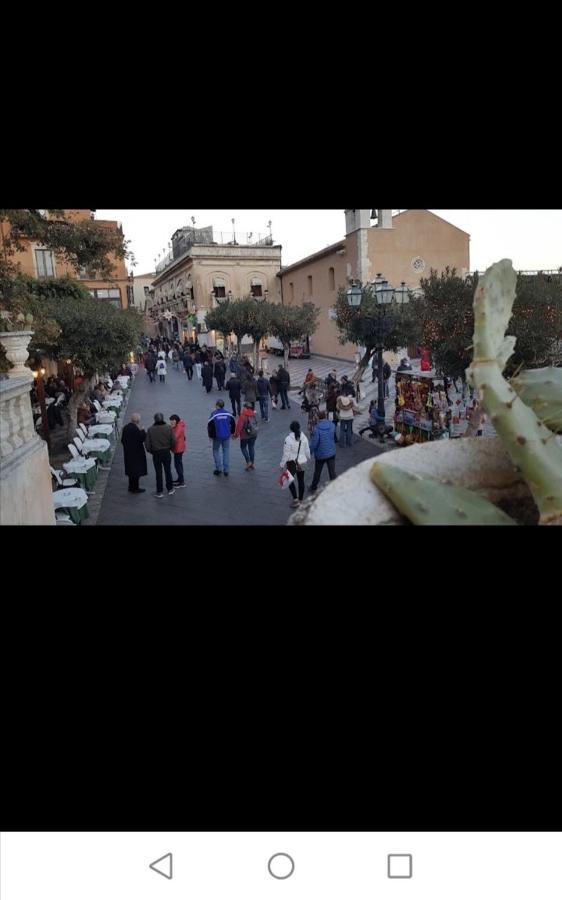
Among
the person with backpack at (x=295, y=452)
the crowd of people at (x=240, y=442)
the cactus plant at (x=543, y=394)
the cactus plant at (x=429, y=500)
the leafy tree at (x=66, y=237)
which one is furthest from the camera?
the leafy tree at (x=66, y=237)

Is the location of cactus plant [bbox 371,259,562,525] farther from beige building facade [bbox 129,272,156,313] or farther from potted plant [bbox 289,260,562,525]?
beige building facade [bbox 129,272,156,313]

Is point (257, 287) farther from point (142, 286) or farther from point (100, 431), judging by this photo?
point (100, 431)

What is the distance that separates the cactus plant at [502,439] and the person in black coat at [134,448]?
418cm

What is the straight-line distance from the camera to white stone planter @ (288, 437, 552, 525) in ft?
5.13

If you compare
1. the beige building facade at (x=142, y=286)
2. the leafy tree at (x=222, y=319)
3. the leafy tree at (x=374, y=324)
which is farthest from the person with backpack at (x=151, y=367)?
the beige building facade at (x=142, y=286)

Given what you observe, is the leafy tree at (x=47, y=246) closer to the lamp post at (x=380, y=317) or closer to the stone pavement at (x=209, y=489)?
the stone pavement at (x=209, y=489)

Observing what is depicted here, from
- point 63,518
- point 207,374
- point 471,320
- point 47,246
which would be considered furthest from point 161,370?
point 63,518

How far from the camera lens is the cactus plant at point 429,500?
154 cm

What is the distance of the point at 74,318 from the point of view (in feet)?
26.5

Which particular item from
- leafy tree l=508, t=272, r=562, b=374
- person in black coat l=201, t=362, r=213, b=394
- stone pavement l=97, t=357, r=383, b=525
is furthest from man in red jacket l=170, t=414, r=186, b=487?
person in black coat l=201, t=362, r=213, b=394
